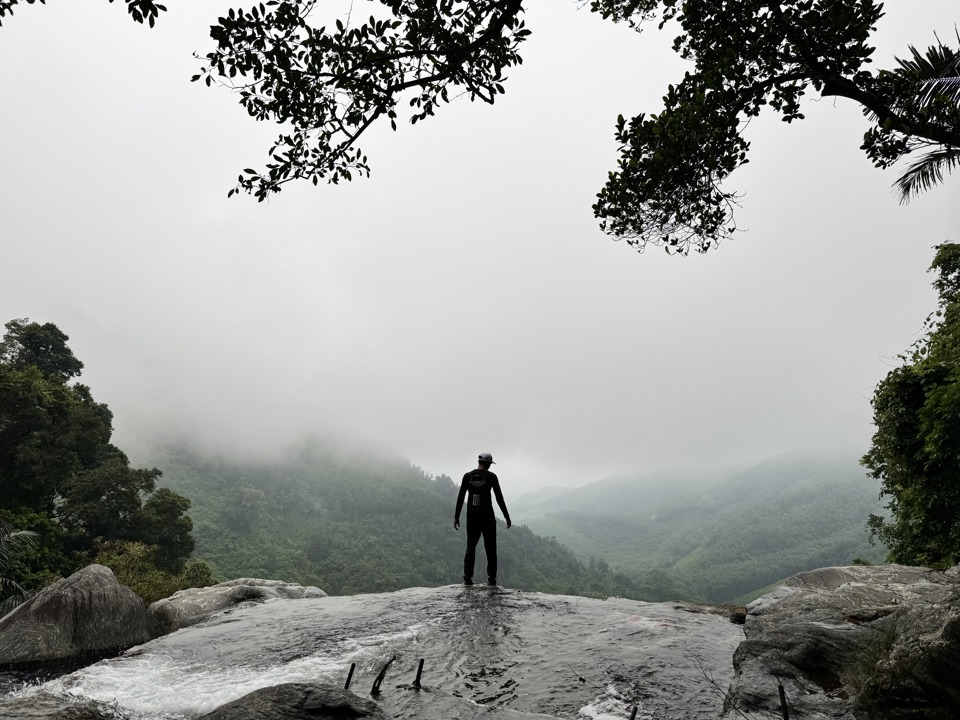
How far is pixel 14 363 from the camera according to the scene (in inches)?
1578

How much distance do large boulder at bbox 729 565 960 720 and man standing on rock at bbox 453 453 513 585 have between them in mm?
5714

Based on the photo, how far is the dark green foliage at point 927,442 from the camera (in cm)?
1627

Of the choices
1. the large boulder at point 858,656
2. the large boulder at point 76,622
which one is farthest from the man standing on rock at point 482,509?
the large boulder at point 76,622

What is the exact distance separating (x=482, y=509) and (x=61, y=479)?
36.2 meters

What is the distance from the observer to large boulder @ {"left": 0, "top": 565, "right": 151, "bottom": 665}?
9.30m

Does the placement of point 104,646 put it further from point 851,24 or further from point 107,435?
point 107,435

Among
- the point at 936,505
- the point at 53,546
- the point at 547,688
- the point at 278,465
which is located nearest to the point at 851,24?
the point at 547,688

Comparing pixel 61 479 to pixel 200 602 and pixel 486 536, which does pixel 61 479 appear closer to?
pixel 200 602

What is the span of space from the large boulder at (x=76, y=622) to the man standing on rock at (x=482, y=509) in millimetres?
7312

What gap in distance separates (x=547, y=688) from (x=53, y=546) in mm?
36070

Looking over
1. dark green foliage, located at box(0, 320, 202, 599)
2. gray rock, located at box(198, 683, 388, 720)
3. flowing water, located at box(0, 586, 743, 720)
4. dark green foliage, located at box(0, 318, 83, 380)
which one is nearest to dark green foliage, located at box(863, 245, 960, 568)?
flowing water, located at box(0, 586, 743, 720)

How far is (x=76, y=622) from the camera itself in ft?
33.1

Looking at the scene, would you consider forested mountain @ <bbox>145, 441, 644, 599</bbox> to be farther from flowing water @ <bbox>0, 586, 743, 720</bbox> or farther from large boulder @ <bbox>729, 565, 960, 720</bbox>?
large boulder @ <bbox>729, 565, 960, 720</bbox>

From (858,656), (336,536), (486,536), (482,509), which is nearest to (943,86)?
(858,656)
